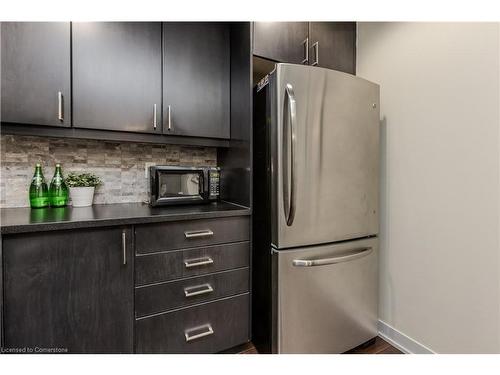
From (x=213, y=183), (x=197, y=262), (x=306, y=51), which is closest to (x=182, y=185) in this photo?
(x=213, y=183)

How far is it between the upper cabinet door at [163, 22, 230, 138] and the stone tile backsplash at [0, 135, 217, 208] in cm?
34

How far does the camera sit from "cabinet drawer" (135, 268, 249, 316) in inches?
47.4

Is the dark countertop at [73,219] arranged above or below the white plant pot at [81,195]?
below

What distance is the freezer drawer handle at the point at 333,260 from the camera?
1302mm

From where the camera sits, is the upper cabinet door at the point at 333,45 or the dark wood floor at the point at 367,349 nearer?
the dark wood floor at the point at 367,349

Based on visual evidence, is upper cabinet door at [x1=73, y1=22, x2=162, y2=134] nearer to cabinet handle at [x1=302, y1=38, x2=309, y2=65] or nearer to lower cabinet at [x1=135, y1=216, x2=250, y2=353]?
lower cabinet at [x1=135, y1=216, x2=250, y2=353]

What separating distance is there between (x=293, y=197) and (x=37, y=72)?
1.40 m

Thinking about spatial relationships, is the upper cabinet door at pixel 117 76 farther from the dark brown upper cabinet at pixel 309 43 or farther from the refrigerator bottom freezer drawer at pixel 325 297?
the refrigerator bottom freezer drawer at pixel 325 297

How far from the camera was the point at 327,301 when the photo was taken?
1.38m

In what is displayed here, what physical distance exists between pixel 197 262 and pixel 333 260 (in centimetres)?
74

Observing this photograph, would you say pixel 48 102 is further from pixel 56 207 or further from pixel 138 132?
pixel 56 207

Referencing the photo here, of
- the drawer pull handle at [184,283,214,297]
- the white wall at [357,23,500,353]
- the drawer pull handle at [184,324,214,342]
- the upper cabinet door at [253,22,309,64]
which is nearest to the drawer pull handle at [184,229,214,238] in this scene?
the drawer pull handle at [184,283,214,297]

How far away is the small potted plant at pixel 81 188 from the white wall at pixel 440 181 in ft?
6.16

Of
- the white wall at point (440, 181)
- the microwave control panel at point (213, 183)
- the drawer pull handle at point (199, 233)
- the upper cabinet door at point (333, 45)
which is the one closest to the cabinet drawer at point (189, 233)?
the drawer pull handle at point (199, 233)
